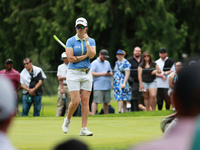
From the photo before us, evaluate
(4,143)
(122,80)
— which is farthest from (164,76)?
(4,143)

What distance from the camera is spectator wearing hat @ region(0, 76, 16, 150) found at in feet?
6.89

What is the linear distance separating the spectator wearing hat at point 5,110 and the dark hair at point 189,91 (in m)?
0.72

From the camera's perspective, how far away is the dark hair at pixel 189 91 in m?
2.10

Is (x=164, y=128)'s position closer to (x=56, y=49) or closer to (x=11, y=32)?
(x=56, y=49)

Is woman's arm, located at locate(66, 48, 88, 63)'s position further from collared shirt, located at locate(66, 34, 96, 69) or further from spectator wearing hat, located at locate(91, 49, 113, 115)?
spectator wearing hat, located at locate(91, 49, 113, 115)

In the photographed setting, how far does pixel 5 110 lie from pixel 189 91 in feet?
2.56

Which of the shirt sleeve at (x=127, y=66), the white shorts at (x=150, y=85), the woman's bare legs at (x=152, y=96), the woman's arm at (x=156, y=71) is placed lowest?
the woman's bare legs at (x=152, y=96)

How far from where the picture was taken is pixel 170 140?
6.82 feet

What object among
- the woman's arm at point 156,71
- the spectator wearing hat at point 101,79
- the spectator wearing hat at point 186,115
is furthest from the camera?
the spectator wearing hat at point 101,79

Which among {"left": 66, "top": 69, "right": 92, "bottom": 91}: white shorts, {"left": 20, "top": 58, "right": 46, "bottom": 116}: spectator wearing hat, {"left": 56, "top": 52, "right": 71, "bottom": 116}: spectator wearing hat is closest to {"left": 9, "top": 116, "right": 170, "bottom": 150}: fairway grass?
{"left": 66, "top": 69, "right": 92, "bottom": 91}: white shorts

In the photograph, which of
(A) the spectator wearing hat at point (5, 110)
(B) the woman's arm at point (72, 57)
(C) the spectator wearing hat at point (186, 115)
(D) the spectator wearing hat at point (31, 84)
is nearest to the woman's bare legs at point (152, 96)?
(D) the spectator wearing hat at point (31, 84)

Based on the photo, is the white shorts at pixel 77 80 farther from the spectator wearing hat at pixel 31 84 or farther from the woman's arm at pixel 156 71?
the spectator wearing hat at pixel 31 84

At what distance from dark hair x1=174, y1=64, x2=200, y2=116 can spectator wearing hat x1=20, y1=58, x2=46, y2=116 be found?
12.4 m

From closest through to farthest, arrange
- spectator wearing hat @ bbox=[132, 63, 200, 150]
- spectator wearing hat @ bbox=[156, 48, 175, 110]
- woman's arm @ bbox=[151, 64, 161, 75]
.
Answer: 1. spectator wearing hat @ bbox=[132, 63, 200, 150]
2. woman's arm @ bbox=[151, 64, 161, 75]
3. spectator wearing hat @ bbox=[156, 48, 175, 110]
